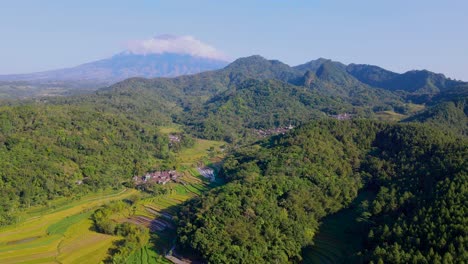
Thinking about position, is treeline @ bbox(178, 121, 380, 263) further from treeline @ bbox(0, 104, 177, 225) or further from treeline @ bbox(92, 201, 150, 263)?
treeline @ bbox(0, 104, 177, 225)

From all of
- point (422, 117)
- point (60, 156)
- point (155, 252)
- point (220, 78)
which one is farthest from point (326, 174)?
point (220, 78)

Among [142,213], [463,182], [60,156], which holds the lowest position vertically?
[142,213]

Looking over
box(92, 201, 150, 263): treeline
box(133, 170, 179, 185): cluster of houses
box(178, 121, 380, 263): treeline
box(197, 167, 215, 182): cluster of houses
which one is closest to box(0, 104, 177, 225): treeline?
box(133, 170, 179, 185): cluster of houses

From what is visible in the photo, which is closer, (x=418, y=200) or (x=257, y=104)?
(x=418, y=200)

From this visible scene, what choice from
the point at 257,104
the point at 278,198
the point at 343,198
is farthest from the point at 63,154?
the point at 257,104

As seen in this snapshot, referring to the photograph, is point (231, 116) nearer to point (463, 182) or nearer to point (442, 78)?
point (463, 182)

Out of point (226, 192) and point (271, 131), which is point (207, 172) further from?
point (271, 131)

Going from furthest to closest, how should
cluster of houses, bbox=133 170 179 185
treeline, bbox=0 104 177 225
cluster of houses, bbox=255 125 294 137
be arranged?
1. cluster of houses, bbox=255 125 294 137
2. cluster of houses, bbox=133 170 179 185
3. treeline, bbox=0 104 177 225
